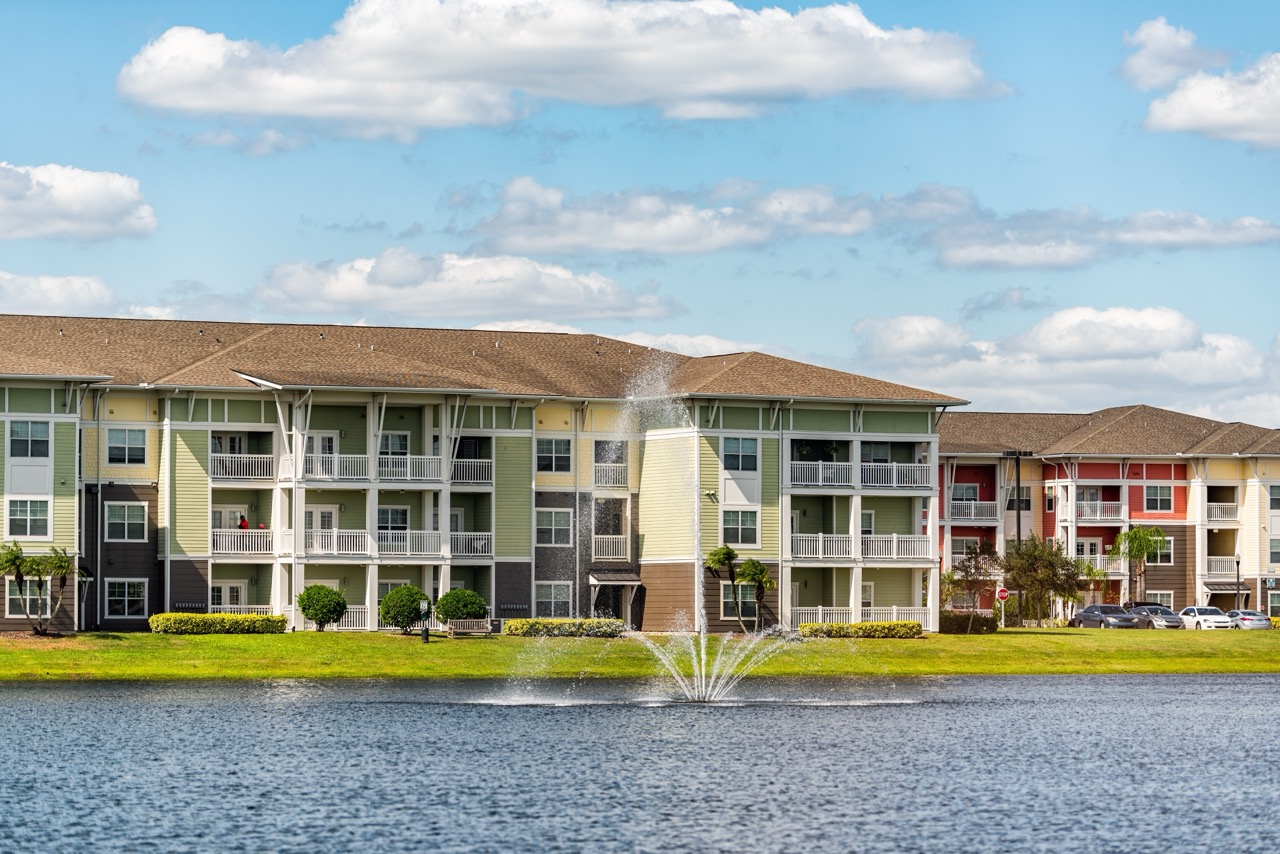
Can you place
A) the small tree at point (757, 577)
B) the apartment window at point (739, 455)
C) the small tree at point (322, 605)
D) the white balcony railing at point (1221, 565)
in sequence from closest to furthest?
the small tree at point (322, 605) → the small tree at point (757, 577) → the apartment window at point (739, 455) → the white balcony railing at point (1221, 565)

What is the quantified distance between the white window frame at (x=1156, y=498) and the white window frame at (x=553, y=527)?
123ft

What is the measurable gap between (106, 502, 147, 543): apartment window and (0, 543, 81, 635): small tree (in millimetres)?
3606

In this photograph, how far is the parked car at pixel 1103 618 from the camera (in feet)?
323

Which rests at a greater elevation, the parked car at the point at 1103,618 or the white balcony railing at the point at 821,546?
the white balcony railing at the point at 821,546

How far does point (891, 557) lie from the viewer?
85500mm

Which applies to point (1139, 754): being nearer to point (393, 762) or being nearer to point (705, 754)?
point (705, 754)

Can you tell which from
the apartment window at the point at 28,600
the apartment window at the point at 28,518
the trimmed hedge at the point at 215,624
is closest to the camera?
the apartment window at the point at 28,600

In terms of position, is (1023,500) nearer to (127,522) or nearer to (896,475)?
(896,475)

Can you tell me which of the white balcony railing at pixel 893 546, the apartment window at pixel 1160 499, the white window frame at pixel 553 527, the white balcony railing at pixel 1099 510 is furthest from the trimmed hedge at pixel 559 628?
the apartment window at pixel 1160 499

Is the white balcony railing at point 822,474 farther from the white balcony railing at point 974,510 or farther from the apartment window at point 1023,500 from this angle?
the apartment window at point 1023,500

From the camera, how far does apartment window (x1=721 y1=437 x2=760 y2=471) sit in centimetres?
8338

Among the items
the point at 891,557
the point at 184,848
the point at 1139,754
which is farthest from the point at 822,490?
the point at 184,848

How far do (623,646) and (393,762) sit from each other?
3074 centimetres

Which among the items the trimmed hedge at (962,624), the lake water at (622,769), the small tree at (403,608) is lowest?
the lake water at (622,769)
